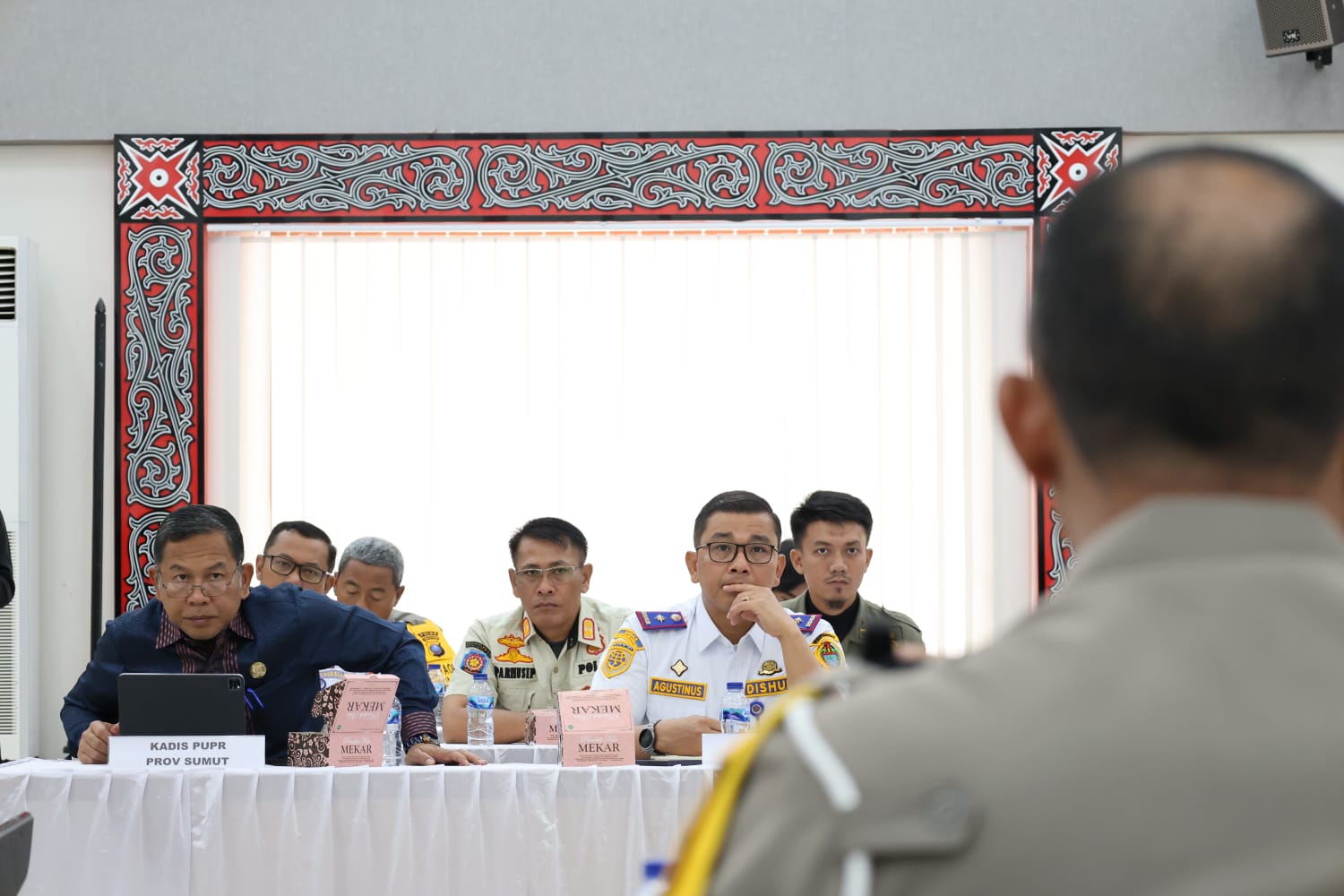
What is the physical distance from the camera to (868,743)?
0.54 meters

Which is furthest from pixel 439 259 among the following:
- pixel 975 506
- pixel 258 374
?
pixel 975 506

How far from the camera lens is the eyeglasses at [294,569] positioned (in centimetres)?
450

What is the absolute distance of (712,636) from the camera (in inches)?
139

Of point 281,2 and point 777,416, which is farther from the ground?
point 281,2

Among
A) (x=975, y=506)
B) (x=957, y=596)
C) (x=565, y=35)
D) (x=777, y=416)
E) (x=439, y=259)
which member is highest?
(x=565, y=35)

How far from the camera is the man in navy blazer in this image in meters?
3.15

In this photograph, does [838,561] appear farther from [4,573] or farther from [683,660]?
[4,573]

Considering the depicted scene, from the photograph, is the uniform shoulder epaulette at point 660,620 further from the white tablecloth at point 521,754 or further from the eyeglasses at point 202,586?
the eyeglasses at point 202,586

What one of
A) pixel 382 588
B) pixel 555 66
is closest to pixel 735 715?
pixel 382 588

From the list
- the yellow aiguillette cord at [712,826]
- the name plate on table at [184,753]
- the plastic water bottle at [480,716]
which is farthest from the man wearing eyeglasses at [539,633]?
the yellow aiguillette cord at [712,826]

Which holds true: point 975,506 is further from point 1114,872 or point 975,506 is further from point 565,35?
point 1114,872

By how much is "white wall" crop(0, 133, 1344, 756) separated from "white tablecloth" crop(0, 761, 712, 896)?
2307 millimetres

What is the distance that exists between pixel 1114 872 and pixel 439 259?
463 centimetres

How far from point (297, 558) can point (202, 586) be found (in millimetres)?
1417
